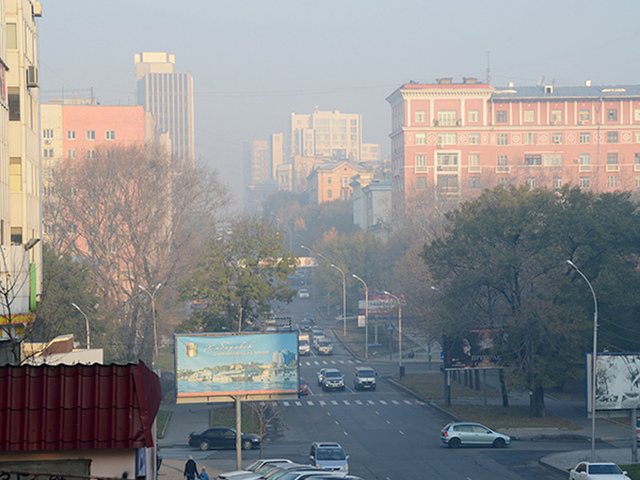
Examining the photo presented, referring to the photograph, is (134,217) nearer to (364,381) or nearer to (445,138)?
(364,381)

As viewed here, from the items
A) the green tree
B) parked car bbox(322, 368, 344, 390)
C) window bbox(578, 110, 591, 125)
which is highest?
window bbox(578, 110, 591, 125)

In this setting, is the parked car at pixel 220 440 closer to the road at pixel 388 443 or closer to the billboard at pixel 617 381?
the road at pixel 388 443

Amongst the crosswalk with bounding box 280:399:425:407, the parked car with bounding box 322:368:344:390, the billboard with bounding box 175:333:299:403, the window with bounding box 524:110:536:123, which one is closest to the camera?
the billboard with bounding box 175:333:299:403

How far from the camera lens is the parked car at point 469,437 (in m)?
42.5

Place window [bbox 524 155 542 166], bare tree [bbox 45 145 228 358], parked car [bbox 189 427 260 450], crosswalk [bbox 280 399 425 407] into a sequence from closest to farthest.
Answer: parked car [bbox 189 427 260 450], crosswalk [bbox 280 399 425 407], bare tree [bbox 45 145 228 358], window [bbox 524 155 542 166]

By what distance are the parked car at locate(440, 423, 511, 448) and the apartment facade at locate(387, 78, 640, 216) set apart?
85605mm

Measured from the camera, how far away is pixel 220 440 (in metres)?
44.8

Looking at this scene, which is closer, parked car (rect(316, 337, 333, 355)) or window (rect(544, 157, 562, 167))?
parked car (rect(316, 337, 333, 355))

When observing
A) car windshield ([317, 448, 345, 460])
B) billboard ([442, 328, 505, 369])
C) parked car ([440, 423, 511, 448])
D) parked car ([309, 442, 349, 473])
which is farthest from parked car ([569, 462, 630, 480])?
billboard ([442, 328, 505, 369])

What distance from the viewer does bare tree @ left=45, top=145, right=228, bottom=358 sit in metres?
70.4

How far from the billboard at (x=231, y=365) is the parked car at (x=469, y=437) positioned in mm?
8784

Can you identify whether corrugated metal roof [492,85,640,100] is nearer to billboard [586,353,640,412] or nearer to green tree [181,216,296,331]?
green tree [181,216,296,331]

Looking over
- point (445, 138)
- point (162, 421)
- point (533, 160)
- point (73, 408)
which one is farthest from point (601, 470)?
point (533, 160)

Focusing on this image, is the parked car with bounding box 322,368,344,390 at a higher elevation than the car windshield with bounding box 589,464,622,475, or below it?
below
